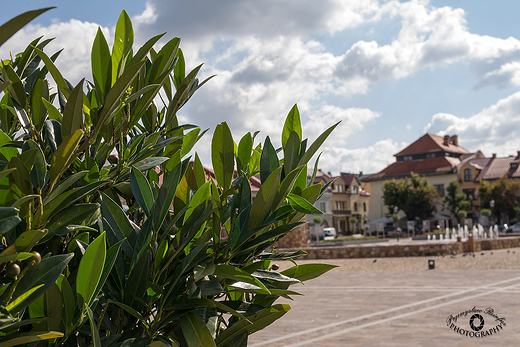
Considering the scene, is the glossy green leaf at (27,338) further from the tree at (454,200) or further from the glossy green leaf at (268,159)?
the tree at (454,200)

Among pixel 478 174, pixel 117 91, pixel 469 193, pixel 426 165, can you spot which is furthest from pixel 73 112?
pixel 426 165

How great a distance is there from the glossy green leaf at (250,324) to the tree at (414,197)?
185 ft

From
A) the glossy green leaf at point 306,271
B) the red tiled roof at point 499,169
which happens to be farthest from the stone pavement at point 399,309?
the red tiled roof at point 499,169

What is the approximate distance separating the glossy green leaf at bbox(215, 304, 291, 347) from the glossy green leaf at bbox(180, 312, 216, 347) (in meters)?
0.17

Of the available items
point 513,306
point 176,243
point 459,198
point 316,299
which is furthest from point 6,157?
point 459,198

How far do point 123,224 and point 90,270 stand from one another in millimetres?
219

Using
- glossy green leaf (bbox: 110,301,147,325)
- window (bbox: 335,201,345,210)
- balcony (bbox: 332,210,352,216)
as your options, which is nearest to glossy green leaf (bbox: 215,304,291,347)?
glossy green leaf (bbox: 110,301,147,325)

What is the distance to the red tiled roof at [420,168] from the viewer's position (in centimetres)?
6812

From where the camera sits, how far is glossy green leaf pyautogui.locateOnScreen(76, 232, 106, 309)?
83cm

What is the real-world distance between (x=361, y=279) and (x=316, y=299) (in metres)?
4.34

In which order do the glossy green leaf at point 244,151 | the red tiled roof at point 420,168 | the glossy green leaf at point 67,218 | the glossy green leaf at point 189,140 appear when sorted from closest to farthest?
the glossy green leaf at point 67,218 → the glossy green leaf at point 244,151 → the glossy green leaf at point 189,140 → the red tiled roof at point 420,168

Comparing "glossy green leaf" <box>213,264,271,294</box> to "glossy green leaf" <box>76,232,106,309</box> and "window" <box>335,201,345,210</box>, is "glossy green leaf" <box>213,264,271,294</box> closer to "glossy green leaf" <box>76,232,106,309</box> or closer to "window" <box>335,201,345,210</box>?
"glossy green leaf" <box>76,232,106,309</box>

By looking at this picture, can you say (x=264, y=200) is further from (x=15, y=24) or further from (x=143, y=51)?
(x=15, y=24)

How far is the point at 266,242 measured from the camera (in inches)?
44.2
